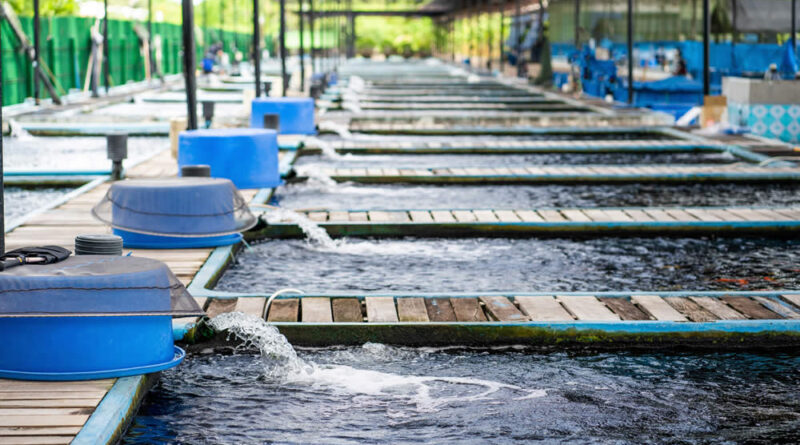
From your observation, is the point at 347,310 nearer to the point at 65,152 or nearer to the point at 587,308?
the point at 587,308

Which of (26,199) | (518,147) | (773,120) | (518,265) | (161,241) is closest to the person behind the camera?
(161,241)

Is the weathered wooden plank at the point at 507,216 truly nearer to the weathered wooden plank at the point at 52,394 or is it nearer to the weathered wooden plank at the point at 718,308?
the weathered wooden plank at the point at 718,308

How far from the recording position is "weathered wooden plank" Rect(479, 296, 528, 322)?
591cm

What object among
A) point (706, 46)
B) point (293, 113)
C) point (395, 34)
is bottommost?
point (293, 113)

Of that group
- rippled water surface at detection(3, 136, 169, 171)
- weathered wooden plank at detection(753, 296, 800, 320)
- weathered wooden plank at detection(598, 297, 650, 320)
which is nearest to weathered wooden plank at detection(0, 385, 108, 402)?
weathered wooden plank at detection(598, 297, 650, 320)

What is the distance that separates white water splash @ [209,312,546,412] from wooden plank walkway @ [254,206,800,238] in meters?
3.41

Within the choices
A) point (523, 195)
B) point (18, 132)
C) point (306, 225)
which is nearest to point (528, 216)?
point (306, 225)

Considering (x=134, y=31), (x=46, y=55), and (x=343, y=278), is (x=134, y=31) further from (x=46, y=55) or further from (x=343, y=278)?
(x=343, y=278)

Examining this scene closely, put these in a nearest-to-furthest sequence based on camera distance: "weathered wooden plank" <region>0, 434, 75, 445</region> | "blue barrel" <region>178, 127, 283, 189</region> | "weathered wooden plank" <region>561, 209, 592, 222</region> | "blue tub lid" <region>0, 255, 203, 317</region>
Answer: "weathered wooden plank" <region>0, 434, 75, 445</region> < "blue tub lid" <region>0, 255, 203, 317</region> < "weathered wooden plank" <region>561, 209, 592, 222</region> < "blue barrel" <region>178, 127, 283, 189</region>

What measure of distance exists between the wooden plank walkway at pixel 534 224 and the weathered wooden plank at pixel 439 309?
9.00 ft

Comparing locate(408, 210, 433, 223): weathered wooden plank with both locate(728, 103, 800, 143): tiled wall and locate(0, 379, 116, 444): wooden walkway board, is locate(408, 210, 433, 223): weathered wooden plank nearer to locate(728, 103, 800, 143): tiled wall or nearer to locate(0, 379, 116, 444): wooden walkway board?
locate(0, 379, 116, 444): wooden walkway board

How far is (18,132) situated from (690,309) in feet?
43.9

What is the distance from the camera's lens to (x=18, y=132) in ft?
56.7

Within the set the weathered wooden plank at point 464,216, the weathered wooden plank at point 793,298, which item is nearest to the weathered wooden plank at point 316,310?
the weathered wooden plank at point 793,298
